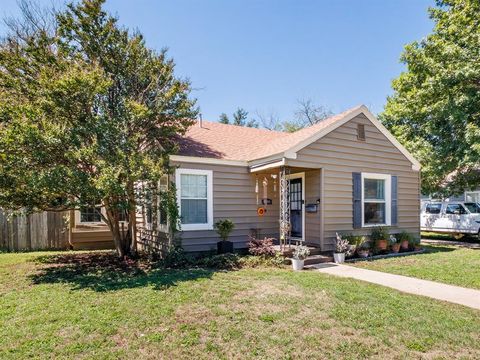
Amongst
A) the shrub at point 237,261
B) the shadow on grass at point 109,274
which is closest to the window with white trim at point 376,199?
the shrub at point 237,261

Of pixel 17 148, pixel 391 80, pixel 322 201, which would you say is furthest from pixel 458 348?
pixel 391 80

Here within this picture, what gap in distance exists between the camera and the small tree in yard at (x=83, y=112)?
20.4 ft

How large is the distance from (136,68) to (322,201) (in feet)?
19.5

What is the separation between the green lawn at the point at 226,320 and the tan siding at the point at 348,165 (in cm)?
324

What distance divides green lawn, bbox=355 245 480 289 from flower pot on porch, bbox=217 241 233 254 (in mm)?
3295

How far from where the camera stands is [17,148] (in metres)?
6.20

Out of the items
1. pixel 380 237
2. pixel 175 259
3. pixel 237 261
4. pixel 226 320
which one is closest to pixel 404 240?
pixel 380 237

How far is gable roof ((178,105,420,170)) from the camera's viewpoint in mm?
8809

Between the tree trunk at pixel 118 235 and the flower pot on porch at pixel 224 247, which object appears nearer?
the flower pot on porch at pixel 224 247

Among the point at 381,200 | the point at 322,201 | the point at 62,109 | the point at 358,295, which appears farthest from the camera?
the point at 381,200

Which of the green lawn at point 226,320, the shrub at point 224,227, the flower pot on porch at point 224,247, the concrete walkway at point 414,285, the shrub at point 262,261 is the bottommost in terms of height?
the concrete walkway at point 414,285

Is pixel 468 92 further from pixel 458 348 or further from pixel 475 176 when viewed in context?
pixel 458 348

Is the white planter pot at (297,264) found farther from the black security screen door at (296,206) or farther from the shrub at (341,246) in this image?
the black security screen door at (296,206)

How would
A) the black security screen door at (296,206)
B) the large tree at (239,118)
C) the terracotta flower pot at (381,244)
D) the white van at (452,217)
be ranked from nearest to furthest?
1. the terracotta flower pot at (381,244)
2. the black security screen door at (296,206)
3. the white van at (452,217)
4. the large tree at (239,118)
